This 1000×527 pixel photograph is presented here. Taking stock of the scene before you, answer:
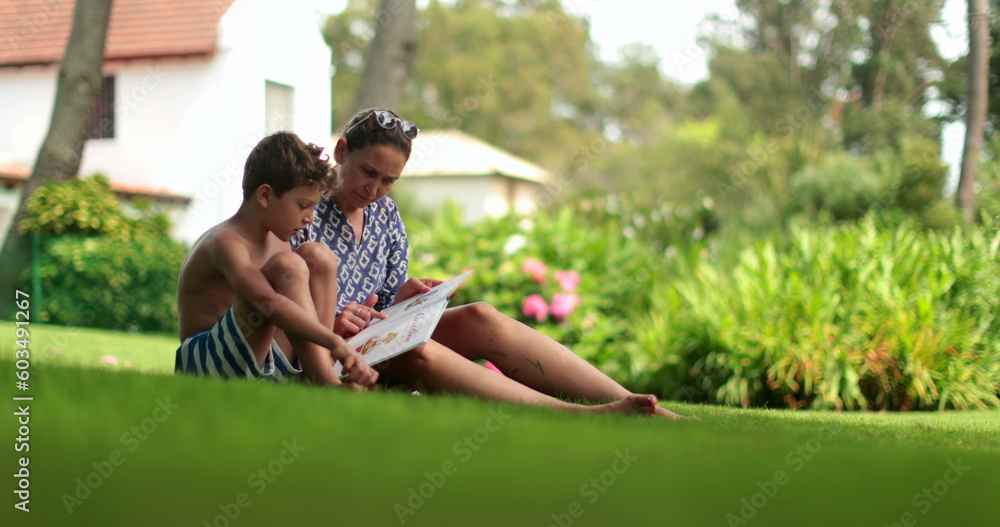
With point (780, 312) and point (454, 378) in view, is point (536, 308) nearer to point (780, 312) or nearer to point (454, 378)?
point (780, 312)

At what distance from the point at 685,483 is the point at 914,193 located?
53.0 feet

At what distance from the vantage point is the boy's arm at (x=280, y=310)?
2.72 meters

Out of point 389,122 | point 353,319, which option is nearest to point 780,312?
point 389,122

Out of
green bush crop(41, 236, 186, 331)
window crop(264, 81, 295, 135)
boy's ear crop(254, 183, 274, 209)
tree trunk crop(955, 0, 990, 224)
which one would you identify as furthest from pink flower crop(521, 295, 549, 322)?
green bush crop(41, 236, 186, 331)

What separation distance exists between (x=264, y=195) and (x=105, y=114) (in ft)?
61.5

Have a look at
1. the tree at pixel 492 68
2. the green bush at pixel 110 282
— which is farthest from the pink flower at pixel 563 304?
the tree at pixel 492 68

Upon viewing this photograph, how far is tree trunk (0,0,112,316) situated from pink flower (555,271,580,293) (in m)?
7.23

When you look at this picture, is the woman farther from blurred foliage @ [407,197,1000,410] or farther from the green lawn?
blurred foliage @ [407,197,1000,410]

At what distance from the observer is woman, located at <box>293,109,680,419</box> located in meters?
3.08

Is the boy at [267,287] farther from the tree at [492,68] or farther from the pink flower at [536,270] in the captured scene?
the tree at [492,68]

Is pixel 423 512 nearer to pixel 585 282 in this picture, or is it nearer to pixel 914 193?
pixel 585 282

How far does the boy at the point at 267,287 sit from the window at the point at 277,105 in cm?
858

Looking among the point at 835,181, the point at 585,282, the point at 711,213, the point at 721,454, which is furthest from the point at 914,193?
the point at 721,454

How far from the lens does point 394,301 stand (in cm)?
389
